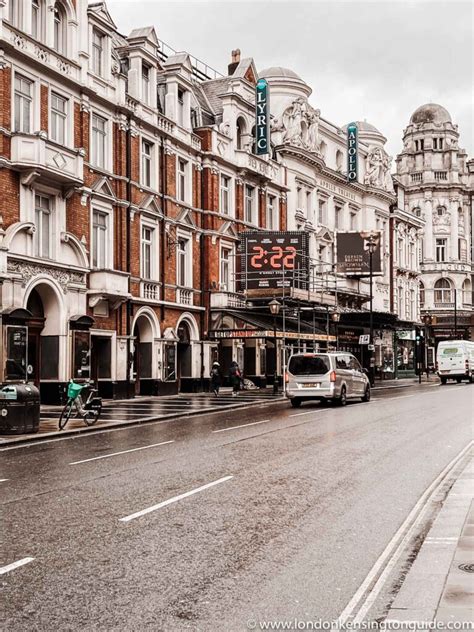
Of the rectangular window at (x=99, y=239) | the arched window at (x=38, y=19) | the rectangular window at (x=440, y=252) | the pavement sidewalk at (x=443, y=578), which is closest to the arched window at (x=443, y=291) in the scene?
the rectangular window at (x=440, y=252)

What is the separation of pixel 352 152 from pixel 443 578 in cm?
5237

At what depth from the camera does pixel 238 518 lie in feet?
29.6

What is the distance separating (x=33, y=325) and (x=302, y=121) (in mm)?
27621

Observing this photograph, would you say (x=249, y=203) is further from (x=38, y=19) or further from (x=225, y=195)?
(x=38, y=19)

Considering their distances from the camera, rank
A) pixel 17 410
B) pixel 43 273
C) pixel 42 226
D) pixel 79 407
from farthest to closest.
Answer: pixel 42 226 < pixel 43 273 < pixel 79 407 < pixel 17 410

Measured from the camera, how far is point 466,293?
288ft

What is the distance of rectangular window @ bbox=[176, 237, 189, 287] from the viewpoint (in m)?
36.8

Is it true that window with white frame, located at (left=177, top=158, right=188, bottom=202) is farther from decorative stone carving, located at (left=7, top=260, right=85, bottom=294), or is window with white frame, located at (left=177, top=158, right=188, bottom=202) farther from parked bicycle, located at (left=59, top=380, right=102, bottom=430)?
parked bicycle, located at (left=59, top=380, right=102, bottom=430)

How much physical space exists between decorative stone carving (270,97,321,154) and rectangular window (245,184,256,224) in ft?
18.2

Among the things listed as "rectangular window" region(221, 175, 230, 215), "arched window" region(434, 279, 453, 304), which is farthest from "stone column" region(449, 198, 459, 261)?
"rectangular window" region(221, 175, 230, 215)

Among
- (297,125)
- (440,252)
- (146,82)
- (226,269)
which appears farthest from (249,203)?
(440,252)

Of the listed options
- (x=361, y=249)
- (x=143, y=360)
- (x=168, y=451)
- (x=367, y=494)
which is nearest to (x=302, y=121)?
(x=361, y=249)

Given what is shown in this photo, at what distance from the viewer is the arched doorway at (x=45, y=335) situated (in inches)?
1076

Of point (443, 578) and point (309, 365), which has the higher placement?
point (309, 365)
